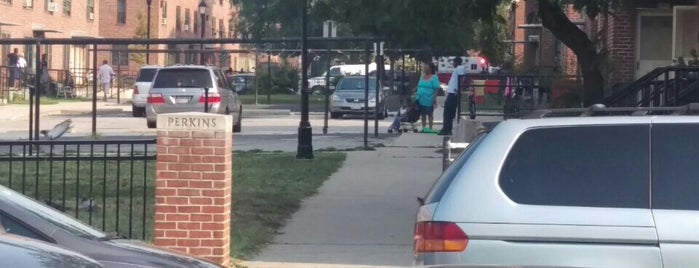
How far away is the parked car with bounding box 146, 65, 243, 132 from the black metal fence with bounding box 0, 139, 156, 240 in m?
8.08

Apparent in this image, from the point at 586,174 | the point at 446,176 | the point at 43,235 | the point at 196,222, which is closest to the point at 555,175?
the point at 586,174

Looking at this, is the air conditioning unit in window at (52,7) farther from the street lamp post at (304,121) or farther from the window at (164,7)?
the street lamp post at (304,121)

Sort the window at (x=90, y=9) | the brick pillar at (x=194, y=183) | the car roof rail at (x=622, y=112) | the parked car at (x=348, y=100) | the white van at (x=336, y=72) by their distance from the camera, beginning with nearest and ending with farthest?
the car roof rail at (x=622, y=112) → the brick pillar at (x=194, y=183) → the parked car at (x=348, y=100) → the window at (x=90, y=9) → the white van at (x=336, y=72)

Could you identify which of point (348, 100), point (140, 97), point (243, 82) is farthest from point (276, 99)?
point (140, 97)

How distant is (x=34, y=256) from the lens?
4.77 meters

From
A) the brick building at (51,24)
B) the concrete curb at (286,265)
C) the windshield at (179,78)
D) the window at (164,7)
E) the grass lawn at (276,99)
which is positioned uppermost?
the window at (164,7)

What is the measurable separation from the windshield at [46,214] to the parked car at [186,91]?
1900 centimetres

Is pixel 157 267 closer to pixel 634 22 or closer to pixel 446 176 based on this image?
pixel 446 176

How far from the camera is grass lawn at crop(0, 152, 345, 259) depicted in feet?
37.0

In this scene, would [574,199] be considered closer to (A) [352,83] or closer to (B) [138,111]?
(B) [138,111]

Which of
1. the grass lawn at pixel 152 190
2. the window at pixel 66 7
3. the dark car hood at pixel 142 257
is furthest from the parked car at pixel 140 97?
the dark car hood at pixel 142 257

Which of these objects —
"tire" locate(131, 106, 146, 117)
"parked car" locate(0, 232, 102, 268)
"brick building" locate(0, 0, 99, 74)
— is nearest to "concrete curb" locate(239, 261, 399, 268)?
"parked car" locate(0, 232, 102, 268)

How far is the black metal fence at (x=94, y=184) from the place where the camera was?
33.6 feet

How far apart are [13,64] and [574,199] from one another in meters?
29.7
